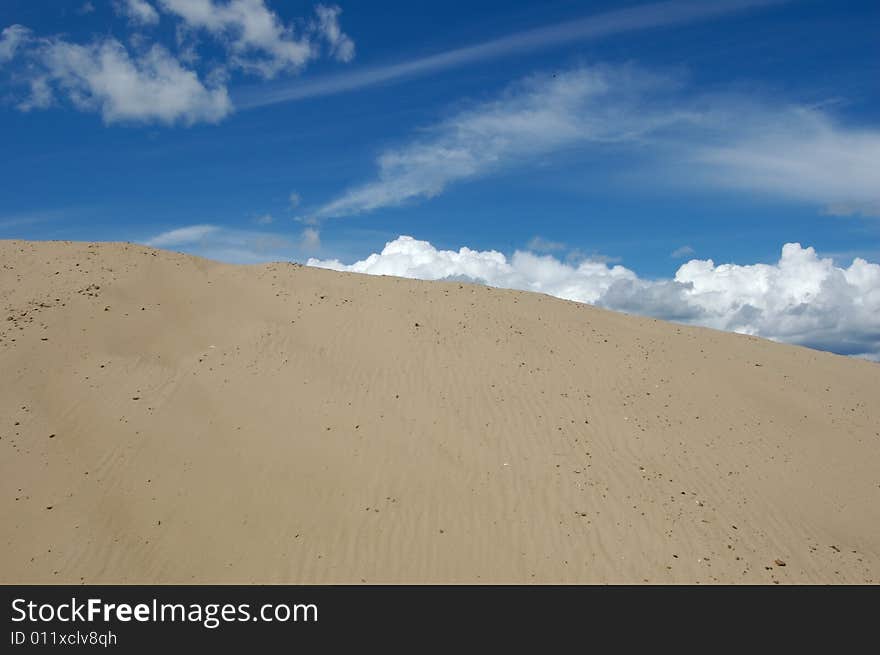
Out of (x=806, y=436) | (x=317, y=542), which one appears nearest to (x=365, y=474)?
(x=317, y=542)

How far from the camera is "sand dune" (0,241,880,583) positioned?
31.7ft

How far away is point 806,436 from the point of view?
14.7 meters

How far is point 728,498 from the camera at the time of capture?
11.7 m

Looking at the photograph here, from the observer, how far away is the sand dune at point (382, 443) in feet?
31.7

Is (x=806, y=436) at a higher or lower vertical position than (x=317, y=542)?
higher

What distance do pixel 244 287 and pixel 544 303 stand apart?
9.38 metres

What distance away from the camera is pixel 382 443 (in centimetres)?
1206
